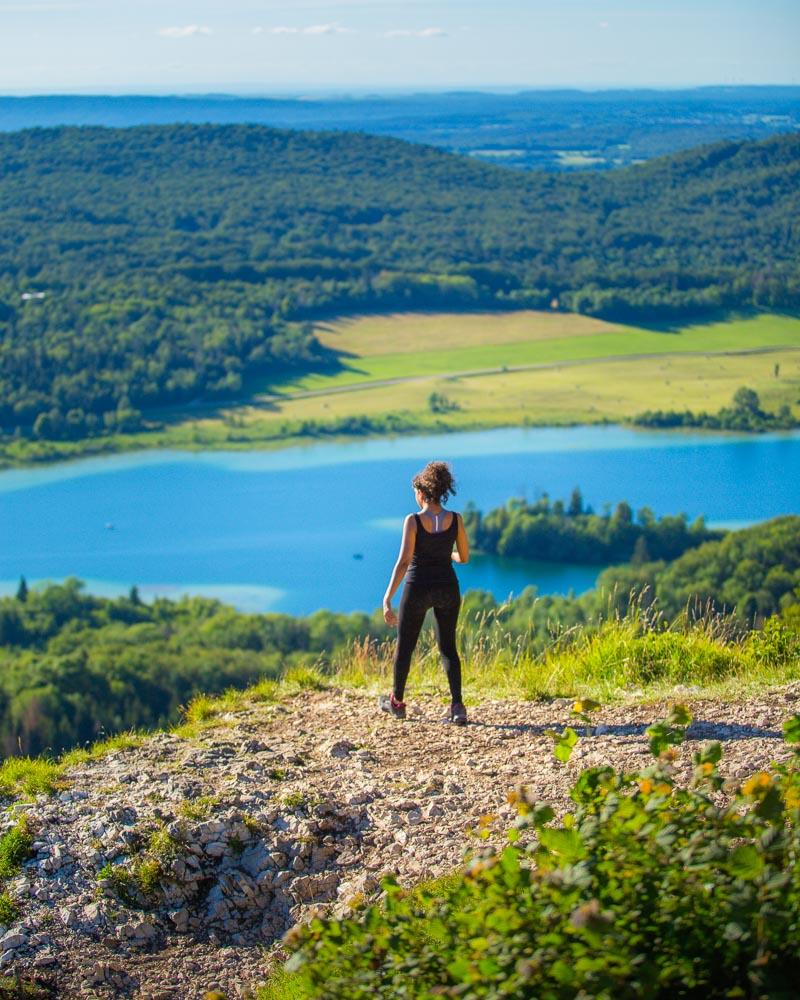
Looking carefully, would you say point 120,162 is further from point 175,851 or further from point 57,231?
point 175,851

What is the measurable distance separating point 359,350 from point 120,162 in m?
46.5

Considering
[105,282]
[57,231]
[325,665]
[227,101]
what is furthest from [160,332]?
[227,101]

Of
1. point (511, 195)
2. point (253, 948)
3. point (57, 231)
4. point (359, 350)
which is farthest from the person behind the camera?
point (511, 195)

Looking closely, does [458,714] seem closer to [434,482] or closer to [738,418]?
[434,482]

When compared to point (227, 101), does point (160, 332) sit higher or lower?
lower

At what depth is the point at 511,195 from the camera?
114 meters

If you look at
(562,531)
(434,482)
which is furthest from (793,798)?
(562,531)

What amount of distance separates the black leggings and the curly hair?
0.39 meters

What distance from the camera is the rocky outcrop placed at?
157 inches

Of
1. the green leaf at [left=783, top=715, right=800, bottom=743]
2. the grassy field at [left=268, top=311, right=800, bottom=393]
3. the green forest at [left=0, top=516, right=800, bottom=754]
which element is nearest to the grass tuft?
the green leaf at [left=783, top=715, right=800, bottom=743]

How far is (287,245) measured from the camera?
337 feet

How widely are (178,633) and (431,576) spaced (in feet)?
110

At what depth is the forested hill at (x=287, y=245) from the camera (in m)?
78.4

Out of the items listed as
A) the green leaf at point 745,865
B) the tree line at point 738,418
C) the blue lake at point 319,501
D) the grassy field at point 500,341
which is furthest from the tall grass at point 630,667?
the grassy field at point 500,341
